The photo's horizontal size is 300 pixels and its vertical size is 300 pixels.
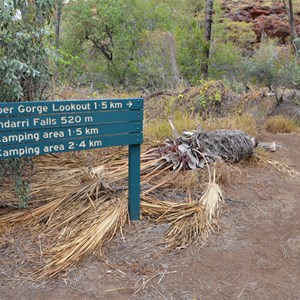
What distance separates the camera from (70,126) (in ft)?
12.9

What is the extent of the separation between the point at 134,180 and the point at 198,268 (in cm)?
116

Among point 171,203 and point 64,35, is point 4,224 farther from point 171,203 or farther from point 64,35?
point 64,35

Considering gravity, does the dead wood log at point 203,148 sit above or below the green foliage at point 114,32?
below

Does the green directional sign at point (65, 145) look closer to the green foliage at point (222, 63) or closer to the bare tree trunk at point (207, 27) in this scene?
the bare tree trunk at point (207, 27)

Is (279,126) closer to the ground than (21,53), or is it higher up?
closer to the ground

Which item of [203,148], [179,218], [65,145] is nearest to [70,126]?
[65,145]

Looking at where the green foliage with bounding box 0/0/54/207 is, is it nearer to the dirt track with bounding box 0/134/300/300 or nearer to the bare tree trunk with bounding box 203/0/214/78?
the dirt track with bounding box 0/134/300/300

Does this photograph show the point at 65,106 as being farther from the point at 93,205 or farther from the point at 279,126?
the point at 279,126

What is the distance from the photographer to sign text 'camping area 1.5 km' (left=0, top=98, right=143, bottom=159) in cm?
373

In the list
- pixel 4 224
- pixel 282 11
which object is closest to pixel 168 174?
pixel 4 224

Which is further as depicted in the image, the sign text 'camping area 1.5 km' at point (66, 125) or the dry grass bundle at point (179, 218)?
the dry grass bundle at point (179, 218)

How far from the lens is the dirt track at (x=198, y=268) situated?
3363mm

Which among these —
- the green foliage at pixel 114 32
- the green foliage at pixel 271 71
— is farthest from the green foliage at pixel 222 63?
the green foliage at pixel 271 71

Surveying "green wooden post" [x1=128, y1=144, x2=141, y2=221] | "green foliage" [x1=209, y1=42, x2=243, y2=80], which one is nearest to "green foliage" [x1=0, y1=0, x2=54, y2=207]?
"green wooden post" [x1=128, y1=144, x2=141, y2=221]
